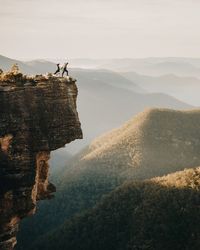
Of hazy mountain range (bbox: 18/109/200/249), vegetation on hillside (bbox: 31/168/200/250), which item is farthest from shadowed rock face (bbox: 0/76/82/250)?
hazy mountain range (bbox: 18/109/200/249)

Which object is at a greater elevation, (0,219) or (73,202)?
(0,219)

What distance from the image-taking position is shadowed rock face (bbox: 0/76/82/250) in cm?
4106

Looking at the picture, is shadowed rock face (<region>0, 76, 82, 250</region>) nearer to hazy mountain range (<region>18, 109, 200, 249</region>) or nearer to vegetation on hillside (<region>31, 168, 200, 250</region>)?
vegetation on hillside (<region>31, 168, 200, 250</region>)

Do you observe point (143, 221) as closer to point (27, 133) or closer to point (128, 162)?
point (27, 133)

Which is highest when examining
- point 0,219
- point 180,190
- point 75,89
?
point 75,89

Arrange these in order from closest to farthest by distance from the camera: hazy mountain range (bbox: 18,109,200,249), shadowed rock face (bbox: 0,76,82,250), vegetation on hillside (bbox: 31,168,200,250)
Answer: shadowed rock face (bbox: 0,76,82,250)
vegetation on hillside (bbox: 31,168,200,250)
hazy mountain range (bbox: 18,109,200,249)

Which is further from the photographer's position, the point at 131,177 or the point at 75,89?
the point at 131,177

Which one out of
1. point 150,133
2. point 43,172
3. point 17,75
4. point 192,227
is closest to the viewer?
point 17,75

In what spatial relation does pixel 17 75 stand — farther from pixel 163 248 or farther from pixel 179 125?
pixel 179 125

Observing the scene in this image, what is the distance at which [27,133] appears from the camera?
41.7m

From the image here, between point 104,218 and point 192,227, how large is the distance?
23.1 meters

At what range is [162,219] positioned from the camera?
90250 mm

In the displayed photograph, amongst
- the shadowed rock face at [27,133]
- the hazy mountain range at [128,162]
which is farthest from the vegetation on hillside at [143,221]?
the shadowed rock face at [27,133]

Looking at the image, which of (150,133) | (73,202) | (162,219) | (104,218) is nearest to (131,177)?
(73,202)
